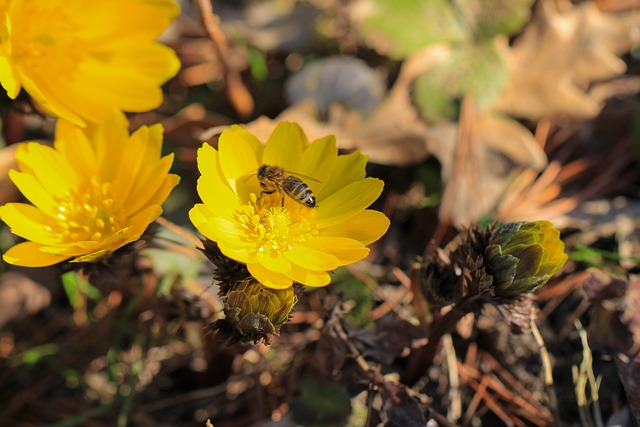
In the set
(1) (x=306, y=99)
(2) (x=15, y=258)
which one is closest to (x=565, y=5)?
(1) (x=306, y=99)

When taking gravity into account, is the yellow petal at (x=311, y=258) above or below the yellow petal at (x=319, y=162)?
below

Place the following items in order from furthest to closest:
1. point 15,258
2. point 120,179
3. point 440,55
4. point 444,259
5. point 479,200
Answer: point 440,55
point 479,200
point 120,179
point 444,259
point 15,258

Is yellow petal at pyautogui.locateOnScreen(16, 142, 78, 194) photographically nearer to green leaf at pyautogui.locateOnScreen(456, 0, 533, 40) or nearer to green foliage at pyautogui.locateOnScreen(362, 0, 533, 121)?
green foliage at pyautogui.locateOnScreen(362, 0, 533, 121)

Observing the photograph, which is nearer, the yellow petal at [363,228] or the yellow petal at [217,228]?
the yellow petal at [217,228]

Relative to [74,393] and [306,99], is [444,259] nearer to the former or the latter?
[306,99]

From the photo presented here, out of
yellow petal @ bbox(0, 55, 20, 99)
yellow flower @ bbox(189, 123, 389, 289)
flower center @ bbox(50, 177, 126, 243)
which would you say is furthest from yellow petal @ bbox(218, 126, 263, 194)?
yellow petal @ bbox(0, 55, 20, 99)

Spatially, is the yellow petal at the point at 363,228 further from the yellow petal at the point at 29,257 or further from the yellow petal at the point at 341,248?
the yellow petal at the point at 29,257

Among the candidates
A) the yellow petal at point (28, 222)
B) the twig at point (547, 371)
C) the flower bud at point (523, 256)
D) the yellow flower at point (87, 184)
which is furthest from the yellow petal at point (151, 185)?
the twig at point (547, 371)
